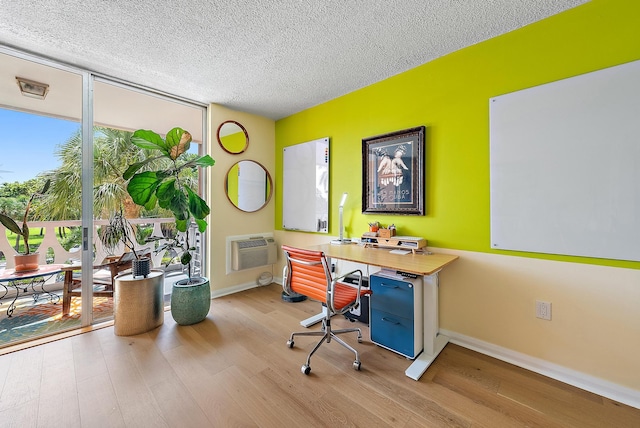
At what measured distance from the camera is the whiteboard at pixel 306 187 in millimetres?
3281

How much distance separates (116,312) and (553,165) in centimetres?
381

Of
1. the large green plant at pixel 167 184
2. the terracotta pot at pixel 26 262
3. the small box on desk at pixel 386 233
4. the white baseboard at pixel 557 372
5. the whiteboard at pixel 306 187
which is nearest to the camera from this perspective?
the white baseboard at pixel 557 372

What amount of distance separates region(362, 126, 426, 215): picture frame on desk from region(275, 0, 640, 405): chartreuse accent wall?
79 millimetres

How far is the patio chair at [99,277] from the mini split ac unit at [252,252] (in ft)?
3.37

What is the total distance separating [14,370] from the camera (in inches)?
71.7

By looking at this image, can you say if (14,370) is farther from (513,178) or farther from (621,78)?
(621,78)

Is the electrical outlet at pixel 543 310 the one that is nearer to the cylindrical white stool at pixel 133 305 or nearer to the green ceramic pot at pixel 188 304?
the green ceramic pot at pixel 188 304

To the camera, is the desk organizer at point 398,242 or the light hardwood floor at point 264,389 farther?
the desk organizer at point 398,242

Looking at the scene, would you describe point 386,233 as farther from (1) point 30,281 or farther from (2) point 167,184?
(1) point 30,281

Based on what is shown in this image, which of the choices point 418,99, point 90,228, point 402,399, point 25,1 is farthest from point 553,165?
point 90,228

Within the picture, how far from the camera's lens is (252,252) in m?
3.54

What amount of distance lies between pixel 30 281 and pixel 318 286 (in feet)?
9.37

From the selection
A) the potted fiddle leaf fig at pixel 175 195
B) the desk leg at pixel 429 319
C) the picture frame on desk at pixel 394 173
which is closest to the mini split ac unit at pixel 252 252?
the potted fiddle leaf fig at pixel 175 195

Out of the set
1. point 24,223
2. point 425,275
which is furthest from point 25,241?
point 425,275
